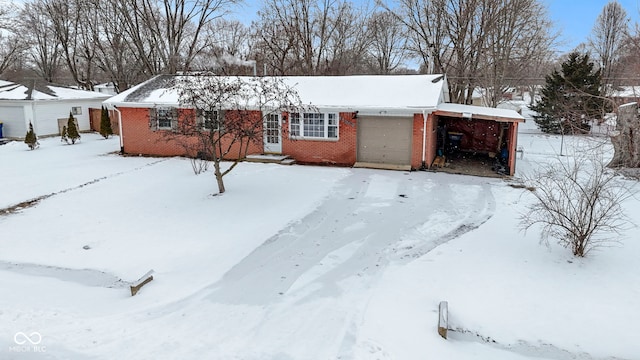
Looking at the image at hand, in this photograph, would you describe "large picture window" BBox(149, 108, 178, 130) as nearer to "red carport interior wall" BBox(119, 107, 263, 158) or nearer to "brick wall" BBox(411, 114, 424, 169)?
"red carport interior wall" BBox(119, 107, 263, 158)

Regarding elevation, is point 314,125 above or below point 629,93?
below

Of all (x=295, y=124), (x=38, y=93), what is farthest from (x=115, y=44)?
(x=295, y=124)

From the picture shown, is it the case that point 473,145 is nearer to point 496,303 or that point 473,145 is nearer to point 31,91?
point 496,303

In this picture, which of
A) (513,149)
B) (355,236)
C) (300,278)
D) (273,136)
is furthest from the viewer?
(273,136)

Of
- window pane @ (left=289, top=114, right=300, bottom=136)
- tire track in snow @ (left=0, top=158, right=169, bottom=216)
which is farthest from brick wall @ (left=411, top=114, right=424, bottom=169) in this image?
tire track in snow @ (left=0, top=158, right=169, bottom=216)

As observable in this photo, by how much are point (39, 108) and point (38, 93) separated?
1266 mm

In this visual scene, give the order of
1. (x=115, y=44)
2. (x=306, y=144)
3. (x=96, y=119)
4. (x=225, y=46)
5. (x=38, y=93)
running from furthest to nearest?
(x=225, y=46) → (x=115, y=44) → (x=96, y=119) → (x=38, y=93) → (x=306, y=144)

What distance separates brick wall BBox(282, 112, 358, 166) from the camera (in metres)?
15.6

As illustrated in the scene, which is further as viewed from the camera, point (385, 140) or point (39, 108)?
point (39, 108)

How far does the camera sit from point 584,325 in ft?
18.0

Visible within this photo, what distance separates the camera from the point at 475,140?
1938 centimetres

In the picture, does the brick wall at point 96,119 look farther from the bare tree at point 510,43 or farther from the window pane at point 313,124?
the bare tree at point 510,43

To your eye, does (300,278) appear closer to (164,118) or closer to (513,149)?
(513,149)

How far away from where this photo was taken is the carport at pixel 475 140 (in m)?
14.6
